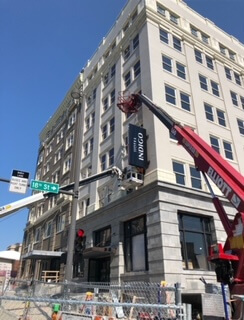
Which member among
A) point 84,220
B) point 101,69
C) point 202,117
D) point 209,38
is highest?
point 209,38

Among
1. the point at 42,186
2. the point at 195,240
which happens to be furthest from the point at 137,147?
the point at 42,186

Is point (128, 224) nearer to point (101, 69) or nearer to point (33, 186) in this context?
point (33, 186)

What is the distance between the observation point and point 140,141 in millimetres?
20797

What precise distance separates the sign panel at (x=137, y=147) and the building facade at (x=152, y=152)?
1.00 feet

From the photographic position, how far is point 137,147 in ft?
67.2

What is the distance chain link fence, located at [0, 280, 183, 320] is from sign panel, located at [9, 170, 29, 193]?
3.99 meters

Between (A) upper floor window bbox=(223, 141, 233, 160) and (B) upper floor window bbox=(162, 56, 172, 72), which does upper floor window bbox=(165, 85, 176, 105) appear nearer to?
(B) upper floor window bbox=(162, 56, 172, 72)

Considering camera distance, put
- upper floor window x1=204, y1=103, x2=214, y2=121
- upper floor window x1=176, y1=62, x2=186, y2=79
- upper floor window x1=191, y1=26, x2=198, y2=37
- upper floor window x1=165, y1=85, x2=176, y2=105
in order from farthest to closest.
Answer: upper floor window x1=191, y1=26, x2=198, y2=37 < upper floor window x1=176, y1=62, x2=186, y2=79 < upper floor window x1=204, y1=103, x2=214, y2=121 < upper floor window x1=165, y1=85, x2=176, y2=105

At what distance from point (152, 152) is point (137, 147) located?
1143mm

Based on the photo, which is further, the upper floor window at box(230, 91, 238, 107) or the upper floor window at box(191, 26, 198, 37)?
the upper floor window at box(191, 26, 198, 37)

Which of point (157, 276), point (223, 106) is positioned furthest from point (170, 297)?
point (223, 106)

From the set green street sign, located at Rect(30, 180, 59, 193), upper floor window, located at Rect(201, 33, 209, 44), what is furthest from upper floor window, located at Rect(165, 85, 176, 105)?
green street sign, located at Rect(30, 180, 59, 193)

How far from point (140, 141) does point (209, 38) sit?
63.9ft

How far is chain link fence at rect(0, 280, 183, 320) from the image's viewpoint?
17.7 ft
